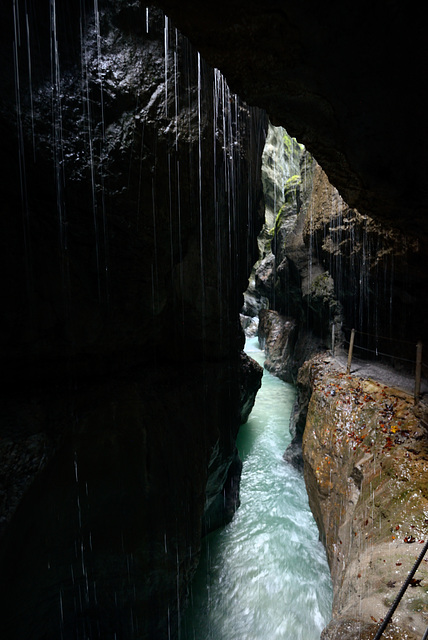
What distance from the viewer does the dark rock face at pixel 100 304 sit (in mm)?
3656

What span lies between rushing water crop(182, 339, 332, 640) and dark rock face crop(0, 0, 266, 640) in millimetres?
1255

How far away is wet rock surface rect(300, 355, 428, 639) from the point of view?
3250 mm

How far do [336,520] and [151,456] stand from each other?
3841 mm

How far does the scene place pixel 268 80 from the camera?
9.57 ft

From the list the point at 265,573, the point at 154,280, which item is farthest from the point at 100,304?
the point at 265,573

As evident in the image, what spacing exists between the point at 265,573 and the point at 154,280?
7605 mm

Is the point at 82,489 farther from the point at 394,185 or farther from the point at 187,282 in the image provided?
the point at 394,185

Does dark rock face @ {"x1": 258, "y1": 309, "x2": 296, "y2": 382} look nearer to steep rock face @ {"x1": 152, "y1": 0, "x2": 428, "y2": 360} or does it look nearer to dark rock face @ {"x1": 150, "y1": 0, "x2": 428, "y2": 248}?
steep rock face @ {"x1": 152, "y1": 0, "x2": 428, "y2": 360}

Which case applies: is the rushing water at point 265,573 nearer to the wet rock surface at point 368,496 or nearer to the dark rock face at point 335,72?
the wet rock surface at point 368,496

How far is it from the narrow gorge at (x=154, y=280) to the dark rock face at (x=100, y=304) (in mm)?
27

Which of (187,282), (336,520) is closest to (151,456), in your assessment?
(187,282)

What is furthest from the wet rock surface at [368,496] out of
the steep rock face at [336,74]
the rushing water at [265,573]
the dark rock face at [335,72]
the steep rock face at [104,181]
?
the steep rock face at [104,181]

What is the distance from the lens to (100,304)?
15.5ft

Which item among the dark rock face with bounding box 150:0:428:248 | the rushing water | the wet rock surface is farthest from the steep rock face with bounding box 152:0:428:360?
the rushing water
